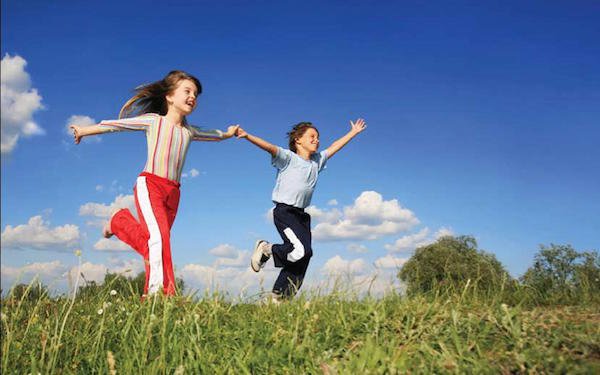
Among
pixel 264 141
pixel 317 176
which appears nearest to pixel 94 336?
pixel 264 141

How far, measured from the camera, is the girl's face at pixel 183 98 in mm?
7730

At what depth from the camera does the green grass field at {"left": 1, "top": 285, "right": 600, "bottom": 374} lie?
359 centimetres

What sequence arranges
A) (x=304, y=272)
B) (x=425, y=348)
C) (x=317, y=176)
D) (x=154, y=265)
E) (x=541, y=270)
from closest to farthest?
(x=425, y=348) < (x=541, y=270) < (x=154, y=265) < (x=304, y=272) < (x=317, y=176)

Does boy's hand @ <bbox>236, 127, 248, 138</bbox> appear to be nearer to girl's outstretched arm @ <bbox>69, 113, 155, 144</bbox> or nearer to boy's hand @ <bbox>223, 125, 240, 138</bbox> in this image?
boy's hand @ <bbox>223, 125, 240, 138</bbox>

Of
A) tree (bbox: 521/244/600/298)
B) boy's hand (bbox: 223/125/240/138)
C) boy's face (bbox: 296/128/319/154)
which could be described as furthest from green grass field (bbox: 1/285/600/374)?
boy's face (bbox: 296/128/319/154)

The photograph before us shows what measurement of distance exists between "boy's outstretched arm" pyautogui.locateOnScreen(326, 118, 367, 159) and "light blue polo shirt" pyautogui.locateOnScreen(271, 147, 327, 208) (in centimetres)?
64

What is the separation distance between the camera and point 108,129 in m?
7.41

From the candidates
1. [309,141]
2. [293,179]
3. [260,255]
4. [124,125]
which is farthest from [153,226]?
[309,141]

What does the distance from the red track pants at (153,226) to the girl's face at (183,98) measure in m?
1.22

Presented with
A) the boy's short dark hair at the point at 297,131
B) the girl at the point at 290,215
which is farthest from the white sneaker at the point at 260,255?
the boy's short dark hair at the point at 297,131

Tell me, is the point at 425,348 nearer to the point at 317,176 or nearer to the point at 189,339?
the point at 189,339

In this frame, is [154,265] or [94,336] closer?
[94,336]

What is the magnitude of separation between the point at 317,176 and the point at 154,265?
336 cm

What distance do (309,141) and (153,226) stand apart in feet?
11.2
